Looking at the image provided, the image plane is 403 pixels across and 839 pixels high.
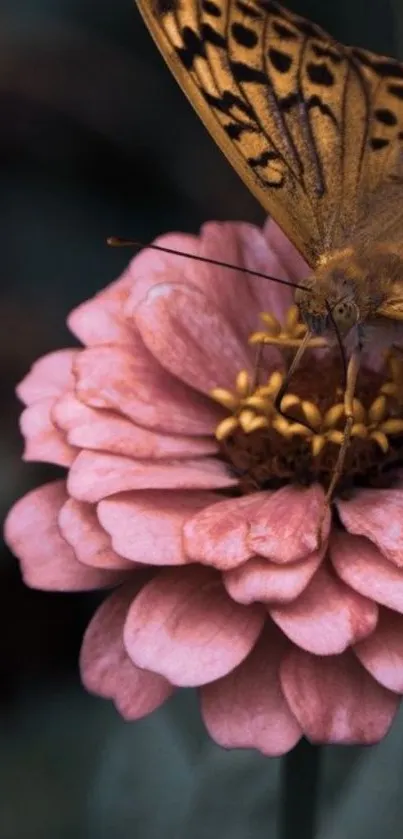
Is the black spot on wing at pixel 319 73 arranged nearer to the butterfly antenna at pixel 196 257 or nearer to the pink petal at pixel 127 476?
the butterfly antenna at pixel 196 257

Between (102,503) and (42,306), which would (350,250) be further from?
(42,306)

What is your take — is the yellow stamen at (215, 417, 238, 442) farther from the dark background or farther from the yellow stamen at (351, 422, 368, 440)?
the dark background

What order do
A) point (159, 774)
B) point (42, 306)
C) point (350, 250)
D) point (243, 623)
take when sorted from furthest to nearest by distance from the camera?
1. point (42, 306)
2. point (159, 774)
3. point (350, 250)
4. point (243, 623)

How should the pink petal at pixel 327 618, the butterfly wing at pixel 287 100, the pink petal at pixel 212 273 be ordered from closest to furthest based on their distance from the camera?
the pink petal at pixel 327 618 → the butterfly wing at pixel 287 100 → the pink petal at pixel 212 273

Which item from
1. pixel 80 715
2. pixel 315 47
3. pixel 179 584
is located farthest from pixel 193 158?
pixel 179 584

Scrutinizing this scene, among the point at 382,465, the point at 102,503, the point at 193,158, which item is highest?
the point at 102,503

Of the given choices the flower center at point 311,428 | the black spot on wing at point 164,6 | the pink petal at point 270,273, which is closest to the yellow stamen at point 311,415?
the flower center at point 311,428

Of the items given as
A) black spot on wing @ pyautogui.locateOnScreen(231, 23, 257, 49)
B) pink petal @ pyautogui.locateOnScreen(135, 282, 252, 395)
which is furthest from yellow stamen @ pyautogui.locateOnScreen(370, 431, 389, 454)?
black spot on wing @ pyautogui.locateOnScreen(231, 23, 257, 49)
